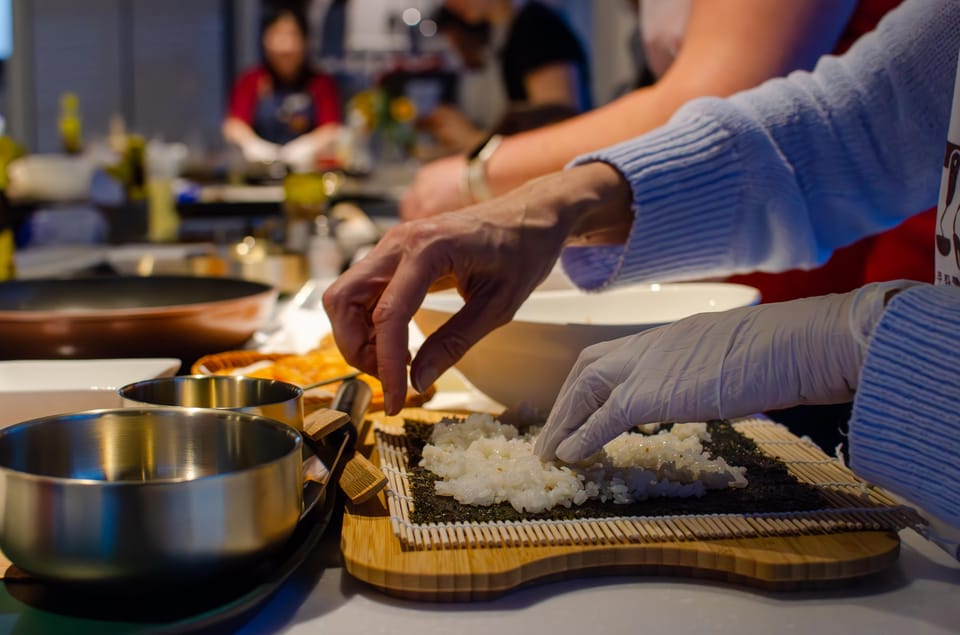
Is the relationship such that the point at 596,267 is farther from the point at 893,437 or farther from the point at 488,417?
the point at 893,437

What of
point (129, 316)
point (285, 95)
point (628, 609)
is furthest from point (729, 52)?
point (285, 95)

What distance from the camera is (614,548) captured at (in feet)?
2.52

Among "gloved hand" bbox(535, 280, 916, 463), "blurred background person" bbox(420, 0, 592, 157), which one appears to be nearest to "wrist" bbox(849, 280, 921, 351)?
"gloved hand" bbox(535, 280, 916, 463)

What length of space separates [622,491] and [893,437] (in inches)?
8.8

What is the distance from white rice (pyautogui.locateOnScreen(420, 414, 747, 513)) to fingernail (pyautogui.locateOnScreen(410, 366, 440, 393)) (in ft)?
0.18

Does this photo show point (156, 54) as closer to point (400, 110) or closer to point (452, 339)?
point (400, 110)

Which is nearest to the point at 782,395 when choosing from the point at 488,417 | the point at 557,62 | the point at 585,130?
the point at 488,417

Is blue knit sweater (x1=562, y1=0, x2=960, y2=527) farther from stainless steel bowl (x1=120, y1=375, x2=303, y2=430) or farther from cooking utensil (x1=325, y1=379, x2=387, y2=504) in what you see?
stainless steel bowl (x1=120, y1=375, x2=303, y2=430)

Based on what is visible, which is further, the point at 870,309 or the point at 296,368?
the point at 296,368

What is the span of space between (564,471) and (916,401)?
294mm

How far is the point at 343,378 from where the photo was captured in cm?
116

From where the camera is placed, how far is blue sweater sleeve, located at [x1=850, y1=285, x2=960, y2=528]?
74 centimetres

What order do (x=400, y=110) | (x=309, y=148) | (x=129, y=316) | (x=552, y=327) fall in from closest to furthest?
(x=552, y=327)
(x=129, y=316)
(x=400, y=110)
(x=309, y=148)

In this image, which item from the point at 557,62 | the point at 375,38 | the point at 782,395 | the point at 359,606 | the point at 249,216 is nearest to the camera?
the point at 359,606
